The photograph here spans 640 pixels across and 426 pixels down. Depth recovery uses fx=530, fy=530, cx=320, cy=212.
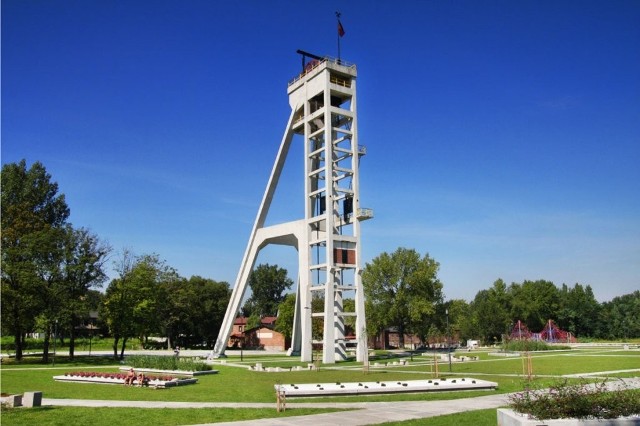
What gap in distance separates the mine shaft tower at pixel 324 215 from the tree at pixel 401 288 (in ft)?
55.0

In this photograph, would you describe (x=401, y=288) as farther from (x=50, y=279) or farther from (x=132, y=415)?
(x=132, y=415)

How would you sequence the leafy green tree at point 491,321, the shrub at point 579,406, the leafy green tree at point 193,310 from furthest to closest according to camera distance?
the leafy green tree at point 491,321 < the leafy green tree at point 193,310 < the shrub at point 579,406

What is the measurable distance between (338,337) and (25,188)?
133 feet

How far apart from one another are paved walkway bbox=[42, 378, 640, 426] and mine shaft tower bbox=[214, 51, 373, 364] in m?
26.9

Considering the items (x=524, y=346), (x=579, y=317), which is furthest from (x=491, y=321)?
(x=524, y=346)

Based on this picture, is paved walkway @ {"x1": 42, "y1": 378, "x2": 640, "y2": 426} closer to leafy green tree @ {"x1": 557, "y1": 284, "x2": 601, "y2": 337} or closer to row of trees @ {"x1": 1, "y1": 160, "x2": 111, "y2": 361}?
row of trees @ {"x1": 1, "y1": 160, "x2": 111, "y2": 361}

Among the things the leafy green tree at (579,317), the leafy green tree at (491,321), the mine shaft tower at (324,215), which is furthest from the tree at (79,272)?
the leafy green tree at (579,317)

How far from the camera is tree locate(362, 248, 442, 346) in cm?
7181

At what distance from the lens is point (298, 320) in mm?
59562

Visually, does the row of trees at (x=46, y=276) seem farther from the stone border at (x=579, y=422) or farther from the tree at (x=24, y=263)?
the stone border at (x=579, y=422)

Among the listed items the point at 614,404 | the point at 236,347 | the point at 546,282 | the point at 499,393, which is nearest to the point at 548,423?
the point at 614,404

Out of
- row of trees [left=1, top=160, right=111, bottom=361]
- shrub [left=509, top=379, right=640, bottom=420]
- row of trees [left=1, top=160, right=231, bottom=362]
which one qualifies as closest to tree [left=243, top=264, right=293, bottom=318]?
row of trees [left=1, top=160, right=231, bottom=362]

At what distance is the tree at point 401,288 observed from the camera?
71812mm

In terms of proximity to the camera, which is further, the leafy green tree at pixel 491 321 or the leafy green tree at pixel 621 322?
the leafy green tree at pixel 621 322
